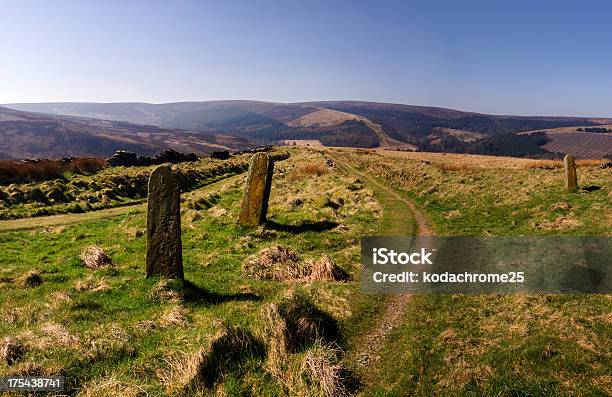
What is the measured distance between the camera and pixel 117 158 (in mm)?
53312

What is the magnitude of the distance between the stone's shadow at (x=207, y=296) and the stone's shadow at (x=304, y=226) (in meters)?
7.48

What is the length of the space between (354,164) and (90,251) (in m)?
45.2

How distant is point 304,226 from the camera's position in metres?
19.4

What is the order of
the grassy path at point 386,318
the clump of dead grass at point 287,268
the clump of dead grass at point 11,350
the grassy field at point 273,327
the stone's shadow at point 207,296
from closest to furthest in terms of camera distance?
the grassy field at point 273,327 < the clump of dead grass at point 11,350 < the grassy path at point 386,318 < the stone's shadow at point 207,296 < the clump of dead grass at point 287,268

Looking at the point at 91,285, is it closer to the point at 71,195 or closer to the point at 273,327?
the point at 273,327

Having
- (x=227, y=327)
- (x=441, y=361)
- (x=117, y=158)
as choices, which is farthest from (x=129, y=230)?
(x=117, y=158)

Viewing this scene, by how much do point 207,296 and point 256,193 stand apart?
871 centimetres

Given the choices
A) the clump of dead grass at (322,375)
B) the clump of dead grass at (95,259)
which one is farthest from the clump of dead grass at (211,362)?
the clump of dead grass at (95,259)

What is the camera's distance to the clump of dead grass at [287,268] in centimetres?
1281

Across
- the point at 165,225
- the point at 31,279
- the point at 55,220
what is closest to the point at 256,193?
the point at 165,225

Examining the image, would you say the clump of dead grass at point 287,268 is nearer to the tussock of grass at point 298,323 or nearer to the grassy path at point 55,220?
the tussock of grass at point 298,323

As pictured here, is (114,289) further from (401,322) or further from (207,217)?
(207,217)

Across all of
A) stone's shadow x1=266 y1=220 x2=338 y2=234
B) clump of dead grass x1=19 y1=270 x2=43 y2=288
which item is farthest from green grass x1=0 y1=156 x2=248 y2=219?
clump of dead grass x1=19 y1=270 x2=43 y2=288

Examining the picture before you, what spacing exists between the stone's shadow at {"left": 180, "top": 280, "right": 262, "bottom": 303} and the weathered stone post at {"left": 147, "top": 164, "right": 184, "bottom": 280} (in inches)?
36.5
